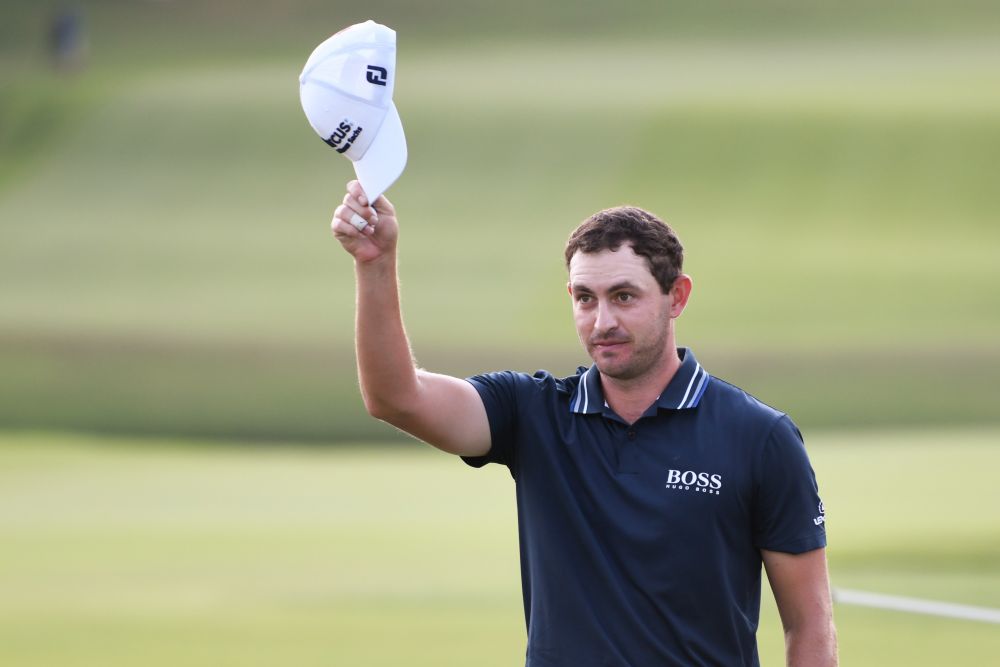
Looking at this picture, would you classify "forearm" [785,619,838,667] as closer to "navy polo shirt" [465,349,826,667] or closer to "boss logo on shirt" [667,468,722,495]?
"navy polo shirt" [465,349,826,667]

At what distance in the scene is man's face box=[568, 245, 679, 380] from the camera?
3479mm

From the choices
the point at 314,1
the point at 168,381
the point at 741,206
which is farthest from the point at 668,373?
the point at 314,1

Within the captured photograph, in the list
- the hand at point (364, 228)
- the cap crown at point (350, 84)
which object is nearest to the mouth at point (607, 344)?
the hand at point (364, 228)

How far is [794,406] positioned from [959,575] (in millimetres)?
8567

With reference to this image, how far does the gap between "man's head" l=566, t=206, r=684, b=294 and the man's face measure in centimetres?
2

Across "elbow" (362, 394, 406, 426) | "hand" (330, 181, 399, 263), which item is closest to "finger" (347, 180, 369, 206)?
"hand" (330, 181, 399, 263)

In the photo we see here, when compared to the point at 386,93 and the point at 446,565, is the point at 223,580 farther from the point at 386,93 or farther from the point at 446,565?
the point at 386,93

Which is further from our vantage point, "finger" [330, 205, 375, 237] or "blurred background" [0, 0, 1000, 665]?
"blurred background" [0, 0, 1000, 665]

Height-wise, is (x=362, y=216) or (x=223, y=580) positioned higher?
(x=362, y=216)

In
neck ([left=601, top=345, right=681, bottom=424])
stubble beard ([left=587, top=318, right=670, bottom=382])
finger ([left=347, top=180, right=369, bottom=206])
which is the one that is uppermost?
finger ([left=347, top=180, right=369, bottom=206])

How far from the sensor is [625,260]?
11.5 feet

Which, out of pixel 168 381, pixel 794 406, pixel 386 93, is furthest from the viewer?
pixel 168 381

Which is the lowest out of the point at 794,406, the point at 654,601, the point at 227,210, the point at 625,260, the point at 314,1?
the point at 654,601

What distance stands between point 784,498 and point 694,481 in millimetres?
194
